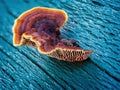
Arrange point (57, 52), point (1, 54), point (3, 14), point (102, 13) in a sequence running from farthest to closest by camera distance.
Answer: point (3, 14) < point (102, 13) < point (1, 54) < point (57, 52)

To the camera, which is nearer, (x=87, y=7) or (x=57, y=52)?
(x=57, y=52)

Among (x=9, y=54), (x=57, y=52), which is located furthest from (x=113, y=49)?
(x=9, y=54)

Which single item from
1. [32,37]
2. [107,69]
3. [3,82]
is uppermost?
[32,37]

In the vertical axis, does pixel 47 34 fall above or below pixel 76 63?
above

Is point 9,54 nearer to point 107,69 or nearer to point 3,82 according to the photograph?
point 3,82
